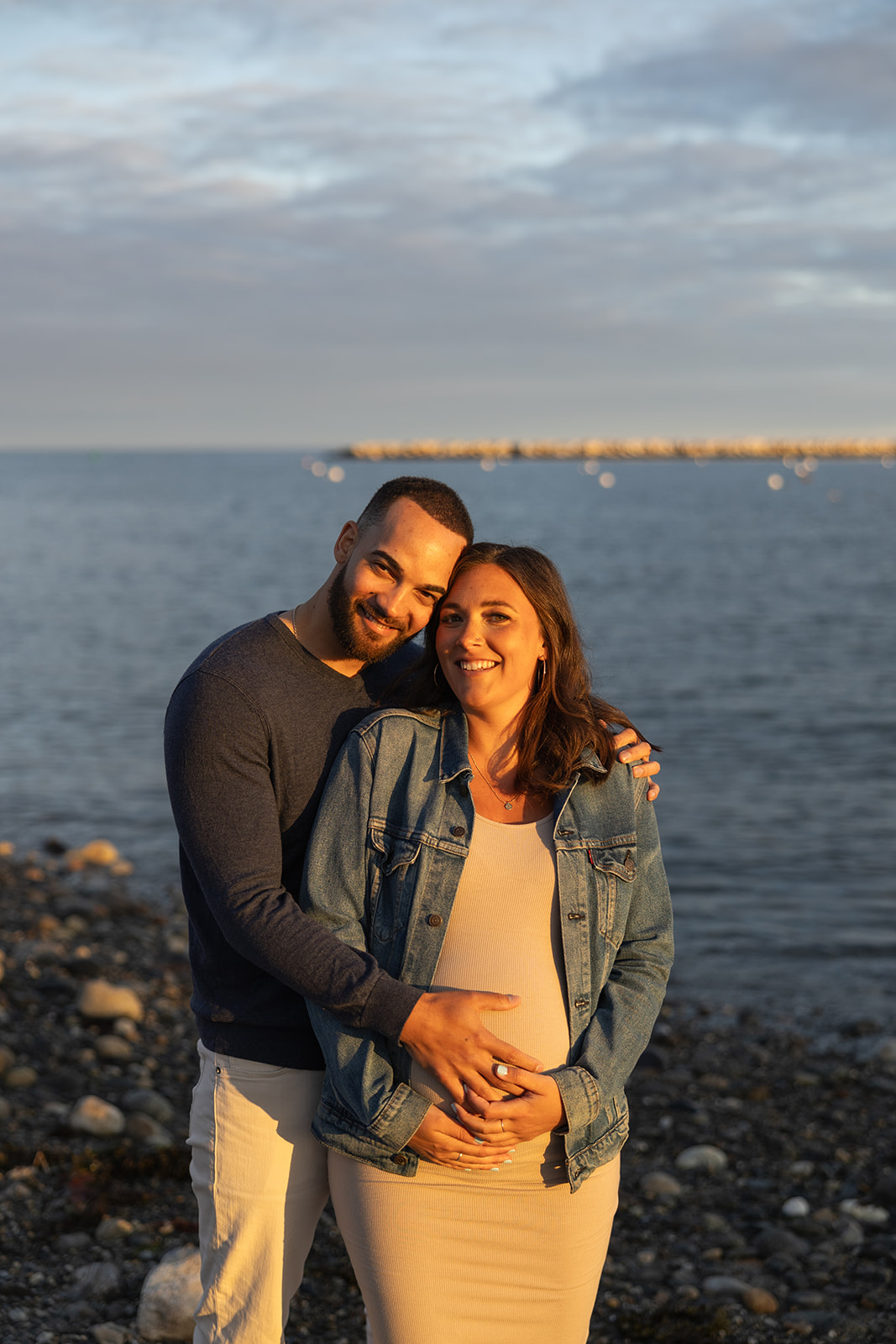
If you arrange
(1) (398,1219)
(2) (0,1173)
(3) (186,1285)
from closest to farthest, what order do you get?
(1) (398,1219), (3) (186,1285), (2) (0,1173)

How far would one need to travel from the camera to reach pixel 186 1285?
4832 millimetres

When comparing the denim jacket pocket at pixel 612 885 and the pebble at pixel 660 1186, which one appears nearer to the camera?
the denim jacket pocket at pixel 612 885

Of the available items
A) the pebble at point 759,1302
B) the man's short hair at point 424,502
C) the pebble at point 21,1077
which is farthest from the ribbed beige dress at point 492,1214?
the pebble at point 21,1077

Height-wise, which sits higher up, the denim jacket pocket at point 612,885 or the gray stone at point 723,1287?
the denim jacket pocket at point 612,885

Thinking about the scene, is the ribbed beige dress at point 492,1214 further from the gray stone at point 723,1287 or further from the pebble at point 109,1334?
the gray stone at point 723,1287

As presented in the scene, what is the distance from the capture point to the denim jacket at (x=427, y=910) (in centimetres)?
331

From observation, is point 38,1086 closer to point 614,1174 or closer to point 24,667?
point 614,1174

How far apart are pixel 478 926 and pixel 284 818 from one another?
0.69 metres

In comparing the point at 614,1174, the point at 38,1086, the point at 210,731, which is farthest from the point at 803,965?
the point at 210,731

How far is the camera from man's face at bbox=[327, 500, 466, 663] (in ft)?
12.0

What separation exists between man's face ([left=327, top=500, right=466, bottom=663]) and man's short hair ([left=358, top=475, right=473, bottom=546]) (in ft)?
0.08

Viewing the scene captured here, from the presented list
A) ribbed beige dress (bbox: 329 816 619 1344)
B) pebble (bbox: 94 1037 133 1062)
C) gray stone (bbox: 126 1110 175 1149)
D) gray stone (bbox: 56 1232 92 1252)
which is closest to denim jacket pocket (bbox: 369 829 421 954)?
ribbed beige dress (bbox: 329 816 619 1344)

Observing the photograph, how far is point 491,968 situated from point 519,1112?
16.1 inches

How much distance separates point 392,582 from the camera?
12.1ft
